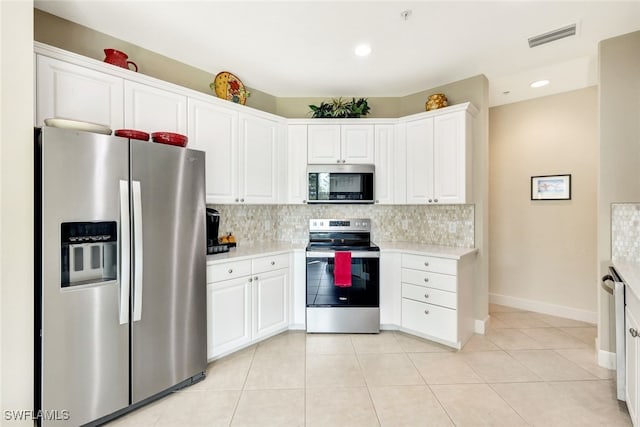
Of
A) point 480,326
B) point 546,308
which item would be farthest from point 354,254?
point 546,308

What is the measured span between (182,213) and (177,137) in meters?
0.57

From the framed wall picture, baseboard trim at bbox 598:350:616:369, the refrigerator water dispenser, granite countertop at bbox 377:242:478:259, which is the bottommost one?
baseboard trim at bbox 598:350:616:369

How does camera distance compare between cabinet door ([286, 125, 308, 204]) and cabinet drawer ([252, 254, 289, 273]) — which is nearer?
cabinet drawer ([252, 254, 289, 273])

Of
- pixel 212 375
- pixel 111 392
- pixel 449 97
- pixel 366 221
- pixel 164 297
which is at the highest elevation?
pixel 449 97

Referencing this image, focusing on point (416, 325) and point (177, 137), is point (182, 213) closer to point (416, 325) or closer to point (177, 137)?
point (177, 137)

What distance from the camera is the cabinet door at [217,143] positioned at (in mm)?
2594

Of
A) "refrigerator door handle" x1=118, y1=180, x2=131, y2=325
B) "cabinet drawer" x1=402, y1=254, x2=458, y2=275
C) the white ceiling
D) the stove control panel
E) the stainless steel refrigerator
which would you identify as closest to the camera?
the stainless steel refrigerator

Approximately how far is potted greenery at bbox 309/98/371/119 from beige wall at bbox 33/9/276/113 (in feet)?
3.92

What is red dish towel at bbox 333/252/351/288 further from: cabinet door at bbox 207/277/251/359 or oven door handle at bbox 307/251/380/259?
cabinet door at bbox 207/277/251/359

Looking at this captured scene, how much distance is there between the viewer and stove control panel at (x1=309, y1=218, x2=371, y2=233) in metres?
3.50

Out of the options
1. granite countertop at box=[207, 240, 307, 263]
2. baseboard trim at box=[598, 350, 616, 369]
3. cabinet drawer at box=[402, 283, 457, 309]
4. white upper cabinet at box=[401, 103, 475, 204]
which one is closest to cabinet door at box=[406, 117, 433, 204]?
white upper cabinet at box=[401, 103, 475, 204]

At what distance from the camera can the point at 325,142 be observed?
3338 mm

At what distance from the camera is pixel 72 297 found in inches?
64.2

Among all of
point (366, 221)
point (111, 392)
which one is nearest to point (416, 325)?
point (366, 221)
